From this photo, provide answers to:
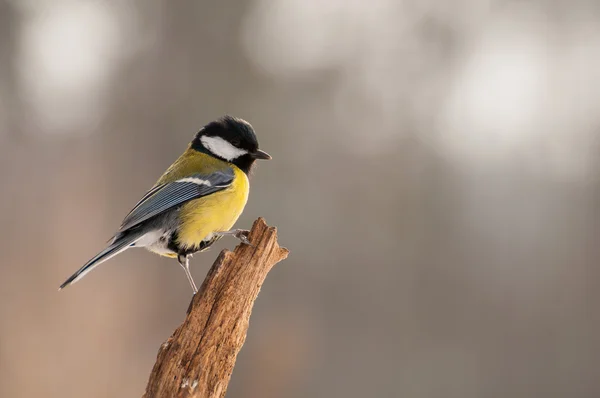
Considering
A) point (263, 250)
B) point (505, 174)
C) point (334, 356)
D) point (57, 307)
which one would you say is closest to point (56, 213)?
point (57, 307)

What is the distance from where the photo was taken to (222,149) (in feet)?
7.75

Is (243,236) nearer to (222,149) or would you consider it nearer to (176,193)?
(176,193)

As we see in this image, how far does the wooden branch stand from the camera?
5.79 ft

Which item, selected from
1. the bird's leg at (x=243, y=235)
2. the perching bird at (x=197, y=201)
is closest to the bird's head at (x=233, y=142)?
the perching bird at (x=197, y=201)

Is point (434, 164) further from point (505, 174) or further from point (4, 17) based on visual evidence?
point (4, 17)

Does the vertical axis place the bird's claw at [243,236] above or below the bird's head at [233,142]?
below

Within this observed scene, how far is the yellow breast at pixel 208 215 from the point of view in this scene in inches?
84.4

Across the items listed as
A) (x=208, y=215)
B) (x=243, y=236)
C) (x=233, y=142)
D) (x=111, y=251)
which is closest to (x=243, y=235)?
(x=243, y=236)

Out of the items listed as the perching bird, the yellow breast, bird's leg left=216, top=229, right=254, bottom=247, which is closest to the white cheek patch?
the perching bird

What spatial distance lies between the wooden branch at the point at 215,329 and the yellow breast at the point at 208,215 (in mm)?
268

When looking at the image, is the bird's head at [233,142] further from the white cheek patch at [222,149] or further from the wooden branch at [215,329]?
the wooden branch at [215,329]

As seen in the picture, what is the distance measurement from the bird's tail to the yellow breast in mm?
154

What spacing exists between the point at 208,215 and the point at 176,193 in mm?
138

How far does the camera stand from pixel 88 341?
4.35 metres
